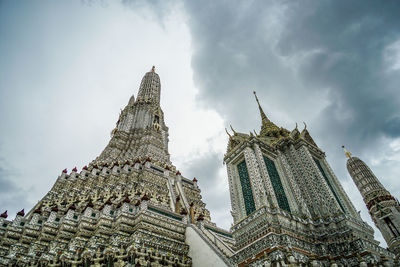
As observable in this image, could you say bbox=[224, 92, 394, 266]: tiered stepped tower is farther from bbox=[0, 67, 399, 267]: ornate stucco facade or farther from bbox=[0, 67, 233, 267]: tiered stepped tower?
bbox=[0, 67, 233, 267]: tiered stepped tower

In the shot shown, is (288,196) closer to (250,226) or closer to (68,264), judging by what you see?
(250,226)

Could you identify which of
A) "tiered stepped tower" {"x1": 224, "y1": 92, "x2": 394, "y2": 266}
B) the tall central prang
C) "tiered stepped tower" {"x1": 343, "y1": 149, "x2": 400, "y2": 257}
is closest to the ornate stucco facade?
"tiered stepped tower" {"x1": 224, "y1": 92, "x2": 394, "y2": 266}

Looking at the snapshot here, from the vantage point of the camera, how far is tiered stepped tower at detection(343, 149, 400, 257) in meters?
23.7

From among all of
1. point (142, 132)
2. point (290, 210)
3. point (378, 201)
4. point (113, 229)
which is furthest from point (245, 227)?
point (142, 132)

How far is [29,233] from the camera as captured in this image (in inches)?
611

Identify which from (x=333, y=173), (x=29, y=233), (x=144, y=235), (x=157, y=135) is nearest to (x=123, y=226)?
(x=144, y=235)

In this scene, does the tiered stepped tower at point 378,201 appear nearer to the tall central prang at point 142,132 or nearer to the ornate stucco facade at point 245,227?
the ornate stucco facade at point 245,227

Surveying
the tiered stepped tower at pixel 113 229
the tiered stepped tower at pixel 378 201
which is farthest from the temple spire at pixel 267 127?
the tiered stepped tower at pixel 378 201

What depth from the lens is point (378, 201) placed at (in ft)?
94.2

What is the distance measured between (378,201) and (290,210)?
76.4ft

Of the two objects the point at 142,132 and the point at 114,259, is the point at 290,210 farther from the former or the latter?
the point at 142,132

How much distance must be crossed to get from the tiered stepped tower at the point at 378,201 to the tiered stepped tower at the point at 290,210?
11.3 metres

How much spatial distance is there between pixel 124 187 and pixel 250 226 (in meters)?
15.4

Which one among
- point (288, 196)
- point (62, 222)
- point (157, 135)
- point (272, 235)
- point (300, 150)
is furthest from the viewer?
point (157, 135)
